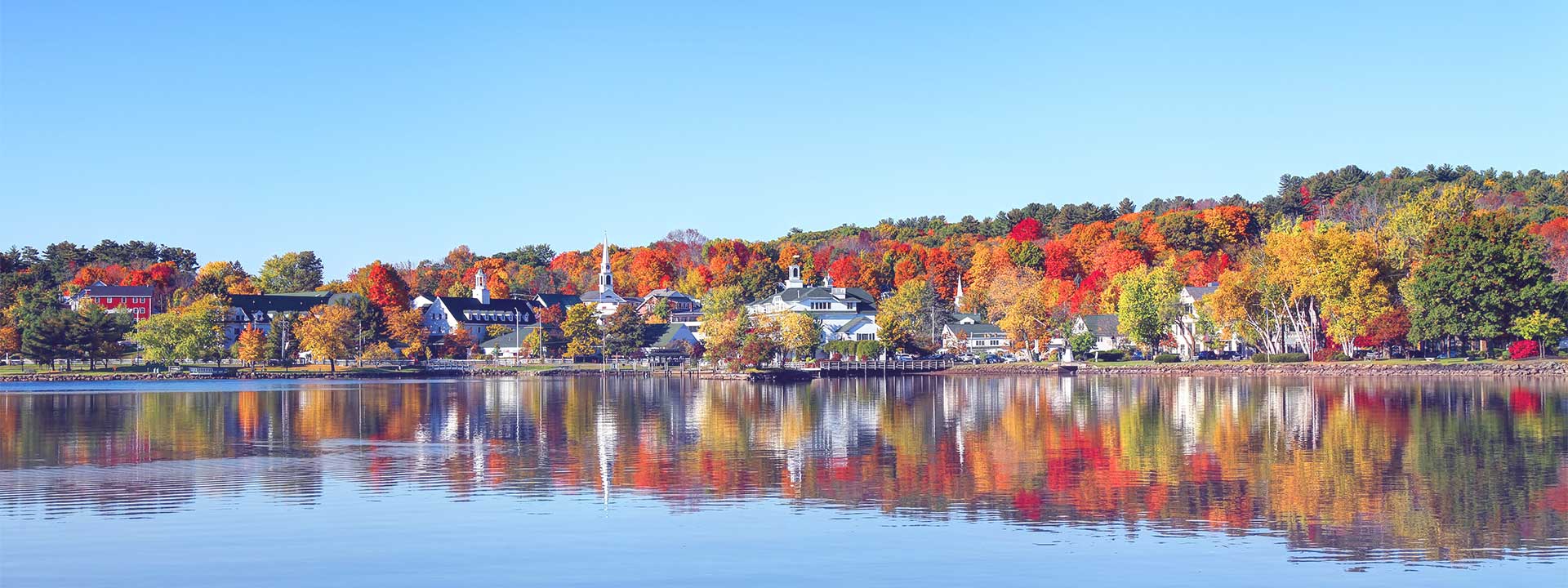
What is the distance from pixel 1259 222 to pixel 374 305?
89554 mm

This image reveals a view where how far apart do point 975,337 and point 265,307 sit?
226 ft

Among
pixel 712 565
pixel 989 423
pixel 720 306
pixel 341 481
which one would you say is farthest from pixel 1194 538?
pixel 720 306

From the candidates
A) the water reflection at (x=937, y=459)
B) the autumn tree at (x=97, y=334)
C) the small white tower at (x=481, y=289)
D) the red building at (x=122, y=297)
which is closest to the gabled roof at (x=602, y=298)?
the small white tower at (x=481, y=289)

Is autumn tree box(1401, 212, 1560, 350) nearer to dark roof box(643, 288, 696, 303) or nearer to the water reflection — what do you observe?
the water reflection

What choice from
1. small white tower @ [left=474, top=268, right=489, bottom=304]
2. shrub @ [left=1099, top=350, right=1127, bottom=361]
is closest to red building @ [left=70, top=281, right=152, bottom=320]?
small white tower @ [left=474, top=268, right=489, bottom=304]

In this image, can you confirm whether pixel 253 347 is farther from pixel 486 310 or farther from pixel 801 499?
pixel 801 499

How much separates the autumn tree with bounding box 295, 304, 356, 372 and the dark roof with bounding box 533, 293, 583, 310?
126 feet

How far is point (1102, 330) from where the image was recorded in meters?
110

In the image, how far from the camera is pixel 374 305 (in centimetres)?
12181

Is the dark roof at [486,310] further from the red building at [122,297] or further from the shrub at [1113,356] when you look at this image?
the shrub at [1113,356]

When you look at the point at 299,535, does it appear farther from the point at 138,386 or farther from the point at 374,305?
the point at 374,305

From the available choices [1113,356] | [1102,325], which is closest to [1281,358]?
[1113,356]

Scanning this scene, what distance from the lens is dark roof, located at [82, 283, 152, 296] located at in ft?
451

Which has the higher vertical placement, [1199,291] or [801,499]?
[1199,291]
